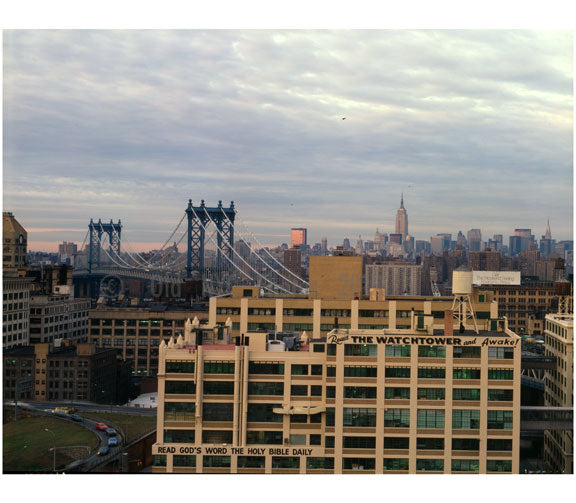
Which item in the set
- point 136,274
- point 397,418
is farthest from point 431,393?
point 136,274

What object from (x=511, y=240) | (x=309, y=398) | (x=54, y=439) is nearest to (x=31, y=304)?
(x=54, y=439)

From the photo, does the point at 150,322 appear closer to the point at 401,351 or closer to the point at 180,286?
the point at 180,286

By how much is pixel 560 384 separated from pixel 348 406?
16803 millimetres

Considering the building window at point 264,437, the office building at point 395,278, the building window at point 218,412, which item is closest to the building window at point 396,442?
the building window at point 264,437

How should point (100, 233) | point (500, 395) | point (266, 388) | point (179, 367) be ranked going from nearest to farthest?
1. point (500, 395)
2. point (266, 388)
3. point (179, 367)
4. point (100, 233)

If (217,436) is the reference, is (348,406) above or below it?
above

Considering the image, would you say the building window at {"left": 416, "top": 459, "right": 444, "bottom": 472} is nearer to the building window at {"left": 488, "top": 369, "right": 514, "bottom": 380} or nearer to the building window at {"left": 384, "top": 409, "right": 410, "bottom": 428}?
the building window at {"left": 384, "top": 409, "right": 410, "bottom": 428}

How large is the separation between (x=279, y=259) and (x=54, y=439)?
2869 inches

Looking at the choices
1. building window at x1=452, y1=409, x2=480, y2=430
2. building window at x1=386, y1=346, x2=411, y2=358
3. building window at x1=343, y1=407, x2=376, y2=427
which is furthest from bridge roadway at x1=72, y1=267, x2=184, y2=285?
building window at x1=452, y1=409, x2=480, y2=430

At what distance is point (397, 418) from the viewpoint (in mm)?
25094

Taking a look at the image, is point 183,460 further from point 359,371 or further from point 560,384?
point 560,384

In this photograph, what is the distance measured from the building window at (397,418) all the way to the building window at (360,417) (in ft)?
1.69

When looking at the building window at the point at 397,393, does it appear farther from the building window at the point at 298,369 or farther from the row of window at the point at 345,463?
the building window at the point at 298,369

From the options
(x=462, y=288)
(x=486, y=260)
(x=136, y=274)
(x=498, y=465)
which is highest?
(x=486, y=260)
